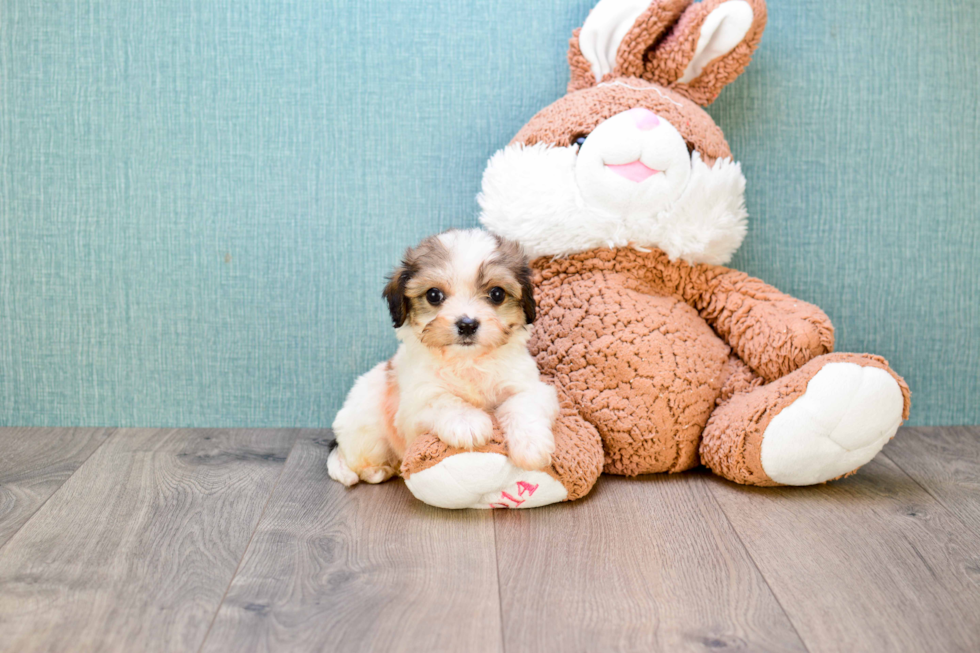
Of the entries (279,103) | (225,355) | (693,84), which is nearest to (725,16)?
(693,84)

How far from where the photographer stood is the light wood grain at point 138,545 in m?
1.27

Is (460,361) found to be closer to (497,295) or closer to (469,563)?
(497,295)

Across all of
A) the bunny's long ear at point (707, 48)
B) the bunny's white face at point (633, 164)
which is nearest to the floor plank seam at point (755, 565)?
the bunny's white face at point (633, 164)

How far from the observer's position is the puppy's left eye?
5.53 feet

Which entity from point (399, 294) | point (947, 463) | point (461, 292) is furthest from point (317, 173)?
point (947, 463)

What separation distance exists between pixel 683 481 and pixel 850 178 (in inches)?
43.6

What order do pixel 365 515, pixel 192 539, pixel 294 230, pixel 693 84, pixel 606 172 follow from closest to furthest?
pixel 192 539 < pixel 365 515 < pixel 606 172 < pixel 693 84 < pixel 294 230

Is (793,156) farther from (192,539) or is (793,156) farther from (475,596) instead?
(192,539)

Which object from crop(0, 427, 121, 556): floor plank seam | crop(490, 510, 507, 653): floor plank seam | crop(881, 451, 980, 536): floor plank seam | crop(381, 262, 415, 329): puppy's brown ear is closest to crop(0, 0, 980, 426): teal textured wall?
crop(0, 427, 121, 556): floor plank seam

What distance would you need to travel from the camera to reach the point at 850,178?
2314 millimetres

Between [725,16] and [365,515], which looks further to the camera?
[725,16]

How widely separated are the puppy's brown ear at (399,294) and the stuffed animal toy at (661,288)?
38cm

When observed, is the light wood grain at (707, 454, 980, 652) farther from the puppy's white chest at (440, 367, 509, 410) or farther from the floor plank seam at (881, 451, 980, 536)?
the puppy's white chest at (440, 367, 509, 410)

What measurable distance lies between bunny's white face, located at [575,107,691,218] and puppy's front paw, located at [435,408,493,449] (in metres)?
0.64
